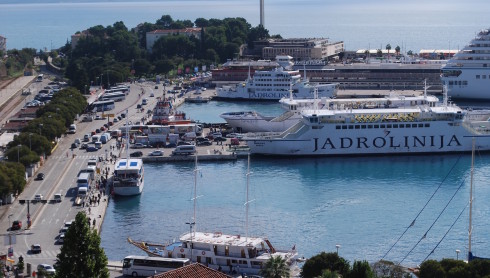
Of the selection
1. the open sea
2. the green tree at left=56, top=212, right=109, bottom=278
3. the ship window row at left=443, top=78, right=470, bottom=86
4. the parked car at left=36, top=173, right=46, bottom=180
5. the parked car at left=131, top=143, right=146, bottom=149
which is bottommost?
the open sea

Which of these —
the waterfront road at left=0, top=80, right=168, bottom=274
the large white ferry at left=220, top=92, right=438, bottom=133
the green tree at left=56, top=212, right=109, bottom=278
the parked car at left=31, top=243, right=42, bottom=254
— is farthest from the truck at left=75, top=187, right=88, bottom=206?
the large white ferry at left=220, top=92, right=438, bottom=133

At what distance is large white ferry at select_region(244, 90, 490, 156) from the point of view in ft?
122

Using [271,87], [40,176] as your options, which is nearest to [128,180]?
[40,176]

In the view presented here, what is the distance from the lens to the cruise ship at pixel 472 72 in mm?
52875

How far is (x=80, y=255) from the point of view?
56.0 feet

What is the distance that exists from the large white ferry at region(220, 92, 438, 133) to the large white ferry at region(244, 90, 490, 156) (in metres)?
2.60

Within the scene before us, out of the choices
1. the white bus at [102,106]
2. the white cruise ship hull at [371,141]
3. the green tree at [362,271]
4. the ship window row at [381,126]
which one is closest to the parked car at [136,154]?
the white cruise ship hull at [371,141]

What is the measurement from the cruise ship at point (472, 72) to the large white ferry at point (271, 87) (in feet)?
→ 20.2

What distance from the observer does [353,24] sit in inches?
5458

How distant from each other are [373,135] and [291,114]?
490 centimetres

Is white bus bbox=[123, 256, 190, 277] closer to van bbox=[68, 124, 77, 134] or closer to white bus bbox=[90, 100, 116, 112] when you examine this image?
van bbox=[68, 124, 77, 134]

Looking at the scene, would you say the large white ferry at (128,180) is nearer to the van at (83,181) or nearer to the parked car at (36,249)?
the van at (83,181)

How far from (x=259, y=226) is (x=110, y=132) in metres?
15.2

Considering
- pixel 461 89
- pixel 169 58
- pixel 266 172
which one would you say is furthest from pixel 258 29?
pixel 266 172
